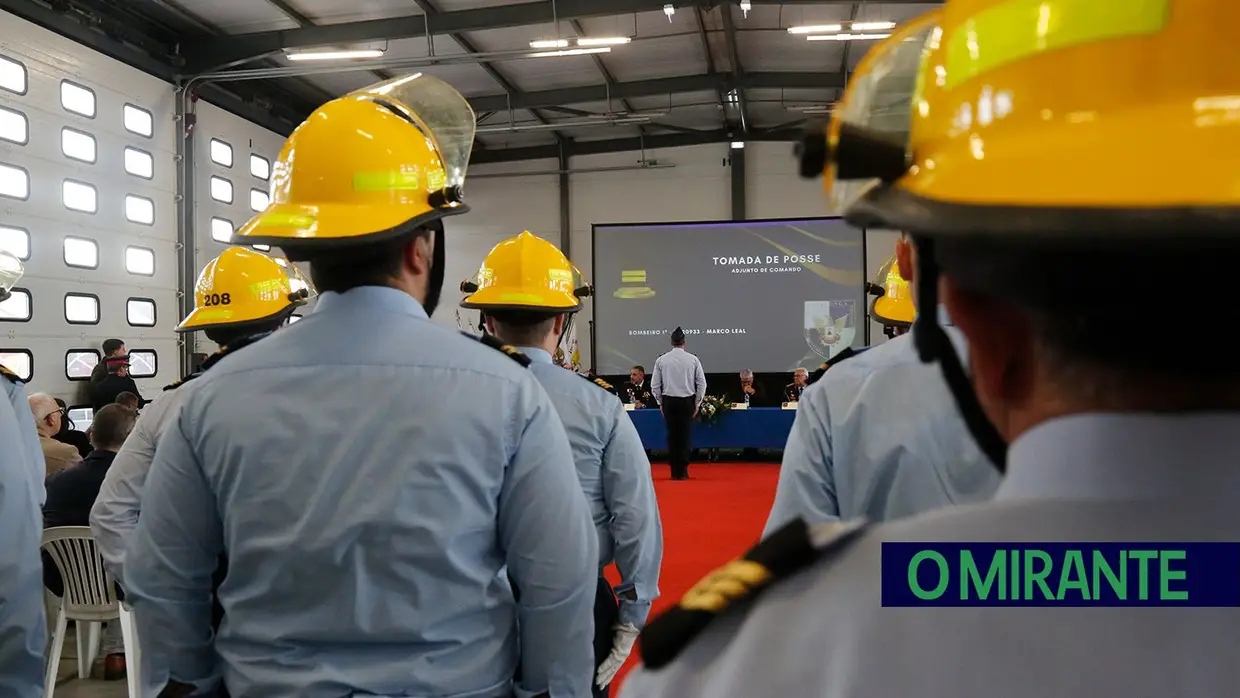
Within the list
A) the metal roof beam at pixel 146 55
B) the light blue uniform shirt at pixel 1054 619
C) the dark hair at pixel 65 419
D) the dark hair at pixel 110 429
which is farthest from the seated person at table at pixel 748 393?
the light blue uniform shirt at pixel 1054 619

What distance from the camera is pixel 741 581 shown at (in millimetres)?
662

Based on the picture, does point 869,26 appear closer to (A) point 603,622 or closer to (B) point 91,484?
(B) point 91,484

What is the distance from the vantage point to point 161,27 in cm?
1230

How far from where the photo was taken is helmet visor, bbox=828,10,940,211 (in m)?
0.81

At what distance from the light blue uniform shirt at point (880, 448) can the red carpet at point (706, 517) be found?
2.78m

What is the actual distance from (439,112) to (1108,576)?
1885 mm

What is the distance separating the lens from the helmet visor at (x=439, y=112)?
2066 millimetres

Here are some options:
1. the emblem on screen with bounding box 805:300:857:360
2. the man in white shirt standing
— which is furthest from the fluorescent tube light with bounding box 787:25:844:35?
the emblem on screen with bounding box 805:300:857:360

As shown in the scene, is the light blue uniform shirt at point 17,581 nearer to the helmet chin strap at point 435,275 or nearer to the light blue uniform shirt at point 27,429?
the light blue uniform shirt at point 27,429

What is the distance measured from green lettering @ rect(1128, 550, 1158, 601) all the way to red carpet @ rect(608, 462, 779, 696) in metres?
3.92

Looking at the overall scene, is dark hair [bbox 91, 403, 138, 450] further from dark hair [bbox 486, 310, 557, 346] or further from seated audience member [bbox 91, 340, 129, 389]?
seated audience member [bbox 91, 340, 129, 389]

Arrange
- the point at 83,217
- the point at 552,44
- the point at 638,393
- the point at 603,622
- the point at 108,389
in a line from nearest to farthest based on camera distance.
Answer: the point at 603,622
the point at 108,389
the point at 83,217
the point at 552,44
the point at 638,393

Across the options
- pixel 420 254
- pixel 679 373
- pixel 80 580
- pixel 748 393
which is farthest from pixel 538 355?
pixel 748 393

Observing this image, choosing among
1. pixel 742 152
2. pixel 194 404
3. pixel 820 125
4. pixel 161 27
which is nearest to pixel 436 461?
pixel 194 404
